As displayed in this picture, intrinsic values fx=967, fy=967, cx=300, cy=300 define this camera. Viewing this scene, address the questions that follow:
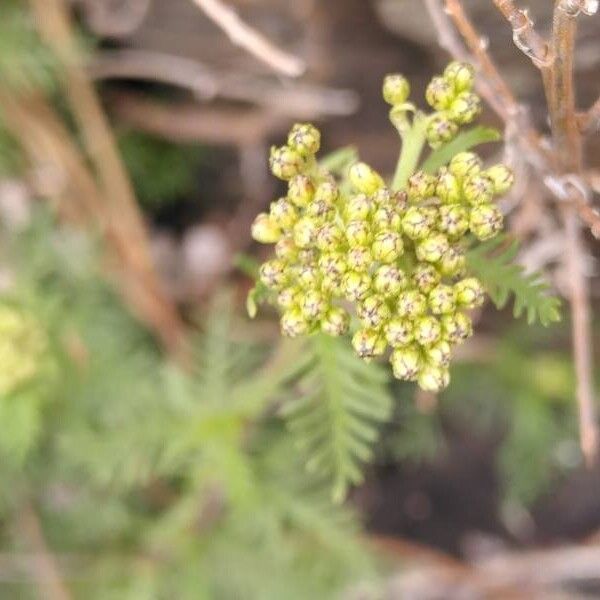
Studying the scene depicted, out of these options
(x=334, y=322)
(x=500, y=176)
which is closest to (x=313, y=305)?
(x=334, y=322)

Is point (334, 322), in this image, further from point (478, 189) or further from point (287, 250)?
point (478, 189)

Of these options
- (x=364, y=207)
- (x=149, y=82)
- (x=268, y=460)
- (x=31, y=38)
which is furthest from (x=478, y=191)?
(x=149, y=82)

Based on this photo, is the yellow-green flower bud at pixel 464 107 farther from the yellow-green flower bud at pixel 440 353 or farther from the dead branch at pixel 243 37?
the dead branch at pixel 243 37

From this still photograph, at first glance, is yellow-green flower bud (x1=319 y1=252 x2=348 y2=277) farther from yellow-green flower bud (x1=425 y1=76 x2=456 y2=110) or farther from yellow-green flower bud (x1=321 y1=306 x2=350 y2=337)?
yellow-green flower bud (x1=425 y1=76 x2=456 y2=110)

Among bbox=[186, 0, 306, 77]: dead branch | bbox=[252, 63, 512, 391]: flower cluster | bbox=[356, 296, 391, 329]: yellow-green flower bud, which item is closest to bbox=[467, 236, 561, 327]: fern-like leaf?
bbox=[252, 63, 512, 391]: flower cluster

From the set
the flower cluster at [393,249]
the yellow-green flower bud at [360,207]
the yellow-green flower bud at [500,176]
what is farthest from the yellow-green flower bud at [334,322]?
the yellow-green flower bud at [500,176]
